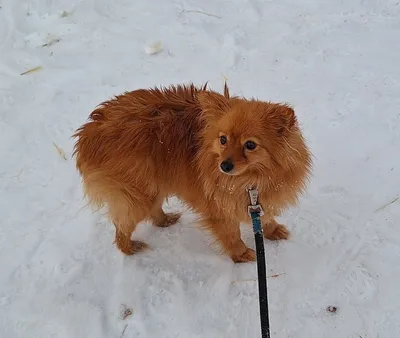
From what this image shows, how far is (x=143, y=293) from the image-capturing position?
3234 mm

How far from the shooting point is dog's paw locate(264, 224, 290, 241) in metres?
3.39

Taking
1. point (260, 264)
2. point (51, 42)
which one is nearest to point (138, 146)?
point (260, 264)

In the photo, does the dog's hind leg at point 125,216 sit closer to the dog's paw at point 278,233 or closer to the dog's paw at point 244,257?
the dog's paw at point 244,257

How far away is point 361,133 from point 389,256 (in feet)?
3.69

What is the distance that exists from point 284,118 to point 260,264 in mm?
776

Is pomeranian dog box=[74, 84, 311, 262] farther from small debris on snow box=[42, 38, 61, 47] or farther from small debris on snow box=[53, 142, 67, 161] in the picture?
small debris on snow box=[42, 38, 61, 47]

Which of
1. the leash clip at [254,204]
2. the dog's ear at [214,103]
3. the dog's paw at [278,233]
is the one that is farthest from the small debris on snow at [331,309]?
the dog's ear at [214,103]

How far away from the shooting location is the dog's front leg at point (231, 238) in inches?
125

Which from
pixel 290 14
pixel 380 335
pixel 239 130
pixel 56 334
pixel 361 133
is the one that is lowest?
pixel 56 334

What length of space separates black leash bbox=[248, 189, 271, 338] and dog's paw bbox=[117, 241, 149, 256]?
40.3 inches

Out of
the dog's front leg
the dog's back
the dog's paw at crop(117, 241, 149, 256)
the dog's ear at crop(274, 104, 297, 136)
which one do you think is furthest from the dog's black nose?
the dog's paw at crop(117, 241, 149, 256)

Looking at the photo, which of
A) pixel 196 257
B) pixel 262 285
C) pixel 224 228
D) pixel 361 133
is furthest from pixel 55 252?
pixel 361 133

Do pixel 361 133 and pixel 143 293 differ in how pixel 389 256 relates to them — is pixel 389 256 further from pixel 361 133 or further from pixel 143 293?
pixel 143 293

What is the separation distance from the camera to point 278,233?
11.1 ft
